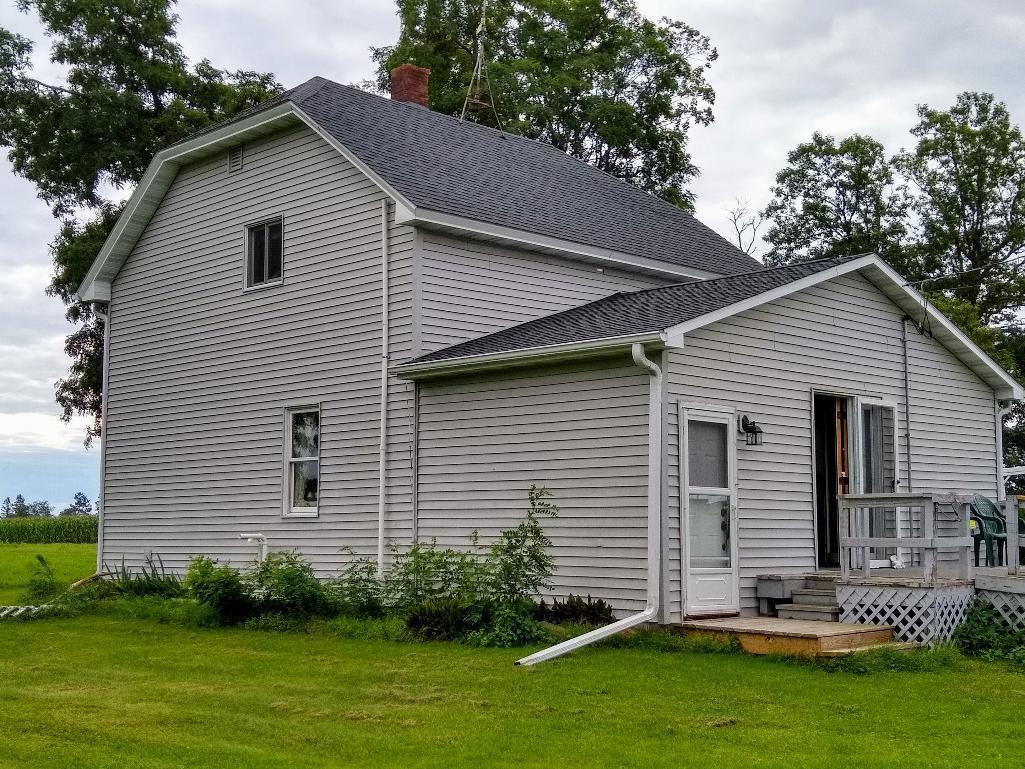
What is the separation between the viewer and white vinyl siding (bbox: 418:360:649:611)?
12.0 meters

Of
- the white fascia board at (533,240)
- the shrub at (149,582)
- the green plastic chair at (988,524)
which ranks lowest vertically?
the shrub at (149,582)

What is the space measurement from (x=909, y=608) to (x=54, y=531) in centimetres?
3494

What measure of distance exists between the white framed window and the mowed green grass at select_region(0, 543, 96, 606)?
15.2 ft

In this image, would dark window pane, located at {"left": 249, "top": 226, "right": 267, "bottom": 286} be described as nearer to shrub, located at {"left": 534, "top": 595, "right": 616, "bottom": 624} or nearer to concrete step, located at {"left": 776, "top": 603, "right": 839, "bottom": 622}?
shrub, located at {"left": 534, "top": 595, "right": 616, "bottom": 624}

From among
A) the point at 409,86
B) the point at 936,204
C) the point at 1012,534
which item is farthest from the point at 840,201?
the point at 1012,534

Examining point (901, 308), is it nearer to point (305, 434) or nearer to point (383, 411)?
point (383, 411)

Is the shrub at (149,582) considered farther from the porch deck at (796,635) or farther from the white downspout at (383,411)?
the porch deck at (796,635)

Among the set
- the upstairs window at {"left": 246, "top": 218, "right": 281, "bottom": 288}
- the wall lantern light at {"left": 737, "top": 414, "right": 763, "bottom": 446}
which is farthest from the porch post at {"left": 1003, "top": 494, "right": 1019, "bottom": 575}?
the upstairs window at {"left": 246, "top": 218, "right": 281, "bottom": 288}

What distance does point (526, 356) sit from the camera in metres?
12.6

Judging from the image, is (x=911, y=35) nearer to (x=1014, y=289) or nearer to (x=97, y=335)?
(x=1014, y=289)

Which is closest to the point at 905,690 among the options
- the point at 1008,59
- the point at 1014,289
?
the point at 1008,59

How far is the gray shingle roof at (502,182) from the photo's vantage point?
1569 cm

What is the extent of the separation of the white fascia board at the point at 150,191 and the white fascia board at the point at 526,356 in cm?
452

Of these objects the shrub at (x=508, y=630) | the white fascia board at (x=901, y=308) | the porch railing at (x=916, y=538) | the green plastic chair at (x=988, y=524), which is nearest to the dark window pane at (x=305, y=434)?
the shrub at (x=508, y=630)
